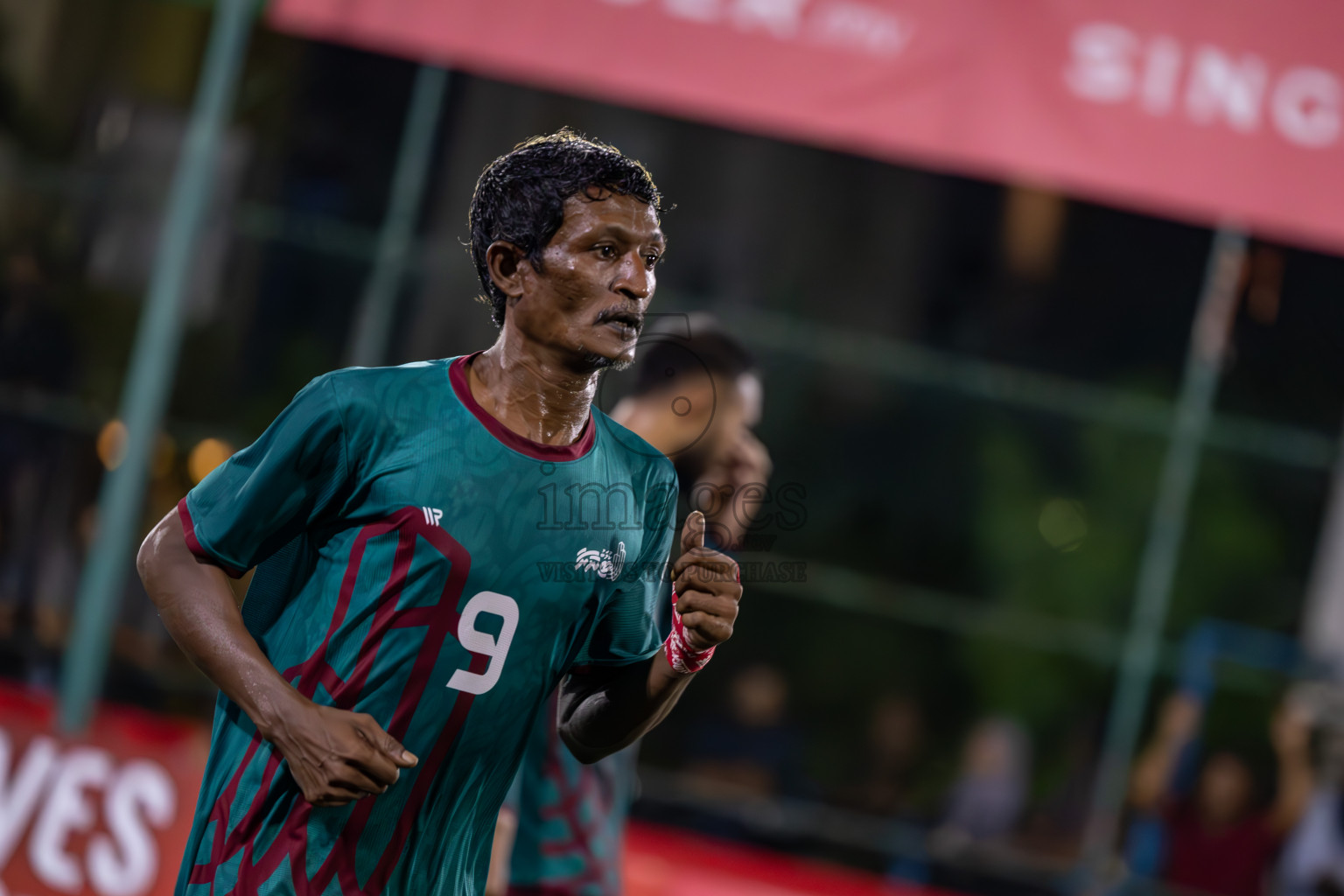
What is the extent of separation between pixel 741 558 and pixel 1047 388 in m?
2.89

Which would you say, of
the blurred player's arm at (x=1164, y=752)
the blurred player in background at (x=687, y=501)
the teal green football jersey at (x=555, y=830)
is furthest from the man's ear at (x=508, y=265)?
the blurred player's arm at (x=1164, y=752)

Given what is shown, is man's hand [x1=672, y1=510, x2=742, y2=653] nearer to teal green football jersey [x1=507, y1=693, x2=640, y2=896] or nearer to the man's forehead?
the man's forehead

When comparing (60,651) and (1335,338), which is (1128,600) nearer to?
(1335,338)

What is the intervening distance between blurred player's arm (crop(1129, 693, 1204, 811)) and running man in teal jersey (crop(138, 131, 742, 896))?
615cm

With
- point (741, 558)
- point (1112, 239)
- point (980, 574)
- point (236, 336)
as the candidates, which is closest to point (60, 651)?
point (236, 336)

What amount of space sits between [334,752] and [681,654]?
0.53m

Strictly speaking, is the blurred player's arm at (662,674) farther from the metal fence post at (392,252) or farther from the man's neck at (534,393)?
the metal fence post at (392,252)

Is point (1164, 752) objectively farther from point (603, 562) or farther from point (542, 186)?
point (542, 186)

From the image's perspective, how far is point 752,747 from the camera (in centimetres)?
780

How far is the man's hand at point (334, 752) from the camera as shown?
5.68 ft

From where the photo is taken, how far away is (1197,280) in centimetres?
1175

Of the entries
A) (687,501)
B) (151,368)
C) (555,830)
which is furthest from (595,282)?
(151,368)

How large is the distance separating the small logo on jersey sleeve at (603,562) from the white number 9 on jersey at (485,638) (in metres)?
0.12

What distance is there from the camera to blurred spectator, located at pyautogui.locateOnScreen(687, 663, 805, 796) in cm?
761
